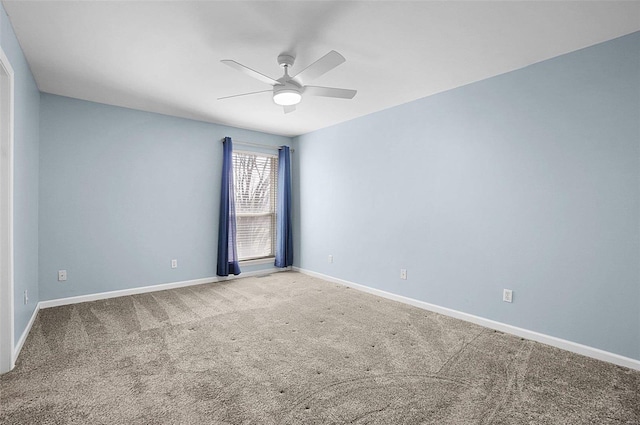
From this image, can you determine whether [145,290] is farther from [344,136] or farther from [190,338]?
[344,136]

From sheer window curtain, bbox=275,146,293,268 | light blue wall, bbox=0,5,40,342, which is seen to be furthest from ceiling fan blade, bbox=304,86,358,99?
sheer window curtain, bbox=275,146,293,268

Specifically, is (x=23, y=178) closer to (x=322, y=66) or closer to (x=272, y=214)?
(x=322, y=66)

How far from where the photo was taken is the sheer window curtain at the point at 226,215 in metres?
5.03

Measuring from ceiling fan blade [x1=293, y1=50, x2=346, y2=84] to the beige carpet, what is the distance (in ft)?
7.42

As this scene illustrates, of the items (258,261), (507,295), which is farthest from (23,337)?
(507,295)

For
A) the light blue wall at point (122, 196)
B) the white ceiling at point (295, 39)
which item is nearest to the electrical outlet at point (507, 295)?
the white ceiling at point (295, 39)

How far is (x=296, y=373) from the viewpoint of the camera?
7.63ft

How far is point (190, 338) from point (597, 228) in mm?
3561

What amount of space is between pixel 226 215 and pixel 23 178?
2.48 metres

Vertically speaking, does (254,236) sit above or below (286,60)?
below

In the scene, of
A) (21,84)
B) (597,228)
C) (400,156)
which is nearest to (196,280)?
(21,84)

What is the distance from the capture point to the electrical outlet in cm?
310

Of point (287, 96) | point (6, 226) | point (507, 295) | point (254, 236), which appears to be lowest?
point (507, 295)

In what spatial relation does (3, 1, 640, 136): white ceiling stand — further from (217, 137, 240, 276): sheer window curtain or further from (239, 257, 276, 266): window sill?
(239, 257, 276, 266): window sill
